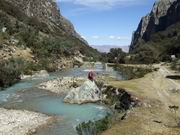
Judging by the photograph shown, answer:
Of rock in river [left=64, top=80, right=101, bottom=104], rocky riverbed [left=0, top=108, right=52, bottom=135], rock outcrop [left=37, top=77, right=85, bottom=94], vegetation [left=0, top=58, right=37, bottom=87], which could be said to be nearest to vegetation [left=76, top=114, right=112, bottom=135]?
rocky riverbed [left=0, top=108, right=52, bottom=135]

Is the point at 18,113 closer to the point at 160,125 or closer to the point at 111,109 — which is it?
the point at 111,109

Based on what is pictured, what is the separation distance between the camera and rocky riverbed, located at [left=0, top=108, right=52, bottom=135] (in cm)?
3862

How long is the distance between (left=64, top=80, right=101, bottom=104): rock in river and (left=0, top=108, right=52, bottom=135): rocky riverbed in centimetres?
921

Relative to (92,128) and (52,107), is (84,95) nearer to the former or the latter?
(52,107)

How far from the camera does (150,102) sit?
46.4 m

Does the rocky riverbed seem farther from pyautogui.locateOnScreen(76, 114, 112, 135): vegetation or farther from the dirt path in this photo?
the dirt path

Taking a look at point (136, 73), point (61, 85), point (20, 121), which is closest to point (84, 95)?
point (20, 121)

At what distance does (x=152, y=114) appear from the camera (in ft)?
133

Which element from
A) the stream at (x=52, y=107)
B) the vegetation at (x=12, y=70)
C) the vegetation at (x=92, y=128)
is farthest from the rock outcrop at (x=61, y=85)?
the vegetation at (x=92, y=128)

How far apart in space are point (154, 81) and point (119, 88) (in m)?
12.4

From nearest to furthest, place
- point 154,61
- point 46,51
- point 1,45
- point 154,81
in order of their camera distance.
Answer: point 154,81
point 1,45
point 46,51
point 154,61

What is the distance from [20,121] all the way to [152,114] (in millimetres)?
14530

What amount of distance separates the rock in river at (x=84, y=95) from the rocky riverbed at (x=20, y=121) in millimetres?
9214

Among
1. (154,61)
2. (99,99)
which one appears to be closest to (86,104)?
(99,99)
